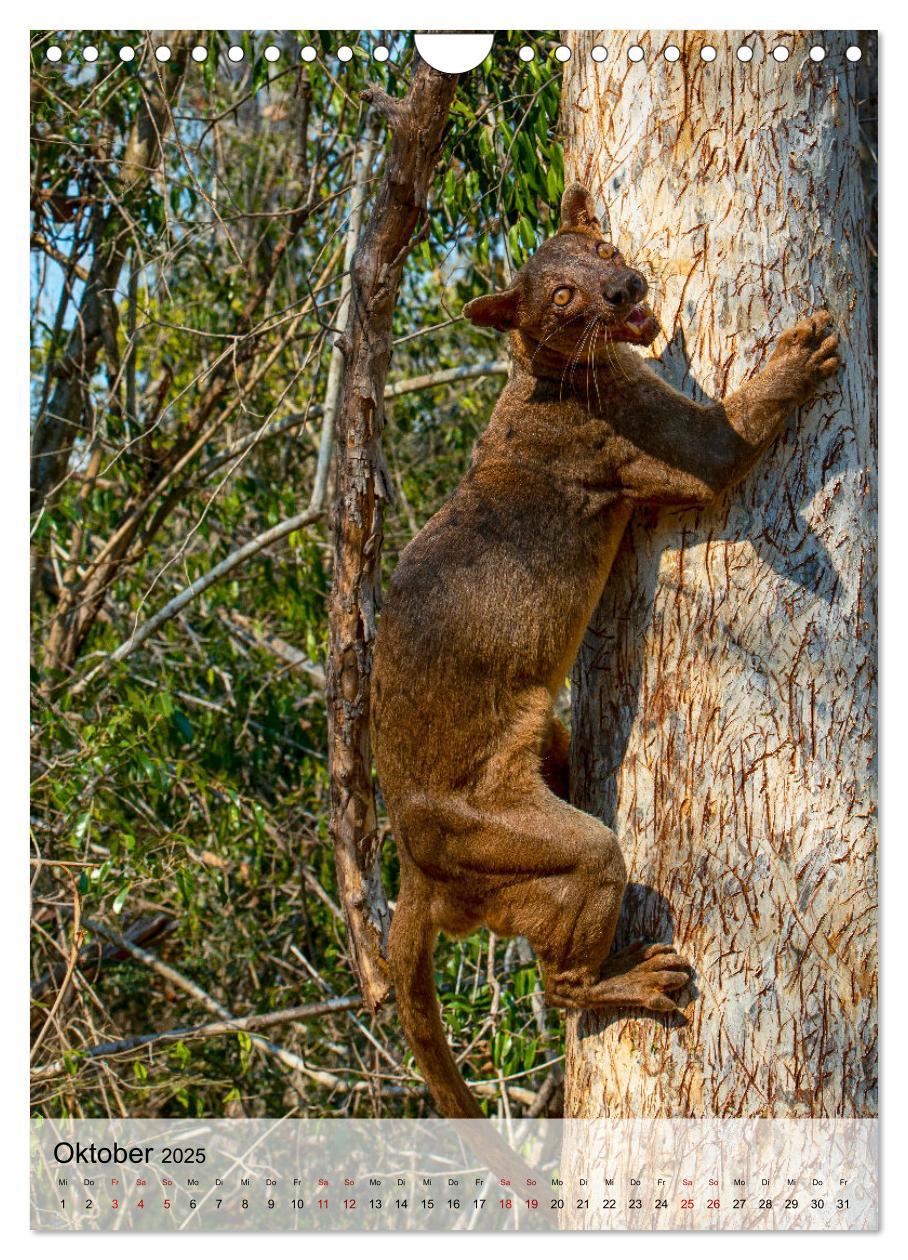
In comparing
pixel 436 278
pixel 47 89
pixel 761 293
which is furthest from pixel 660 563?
pixel 436 278

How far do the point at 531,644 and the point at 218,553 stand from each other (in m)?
5.00

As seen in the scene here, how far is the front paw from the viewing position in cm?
372

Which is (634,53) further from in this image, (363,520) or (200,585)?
(200,585)

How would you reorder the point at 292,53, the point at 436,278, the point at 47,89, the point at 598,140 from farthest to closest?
1. the point at 436,278
2. the point at 292,53
3. the point at 47,89
4. the point at 598,140

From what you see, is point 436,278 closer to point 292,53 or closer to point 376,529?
point 292,53

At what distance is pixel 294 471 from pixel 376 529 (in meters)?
4.81

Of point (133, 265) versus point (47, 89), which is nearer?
point (47, 89)

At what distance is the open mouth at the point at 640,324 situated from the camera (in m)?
→ 3.95

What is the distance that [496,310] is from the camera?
4.52 m

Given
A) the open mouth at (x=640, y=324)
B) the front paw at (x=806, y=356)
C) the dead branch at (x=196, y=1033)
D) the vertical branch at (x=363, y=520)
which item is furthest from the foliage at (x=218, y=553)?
→ the front paw at (x=806, y=356)

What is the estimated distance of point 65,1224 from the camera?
12.7 ft

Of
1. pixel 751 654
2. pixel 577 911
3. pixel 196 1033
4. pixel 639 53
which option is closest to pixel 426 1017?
pixel 577 911

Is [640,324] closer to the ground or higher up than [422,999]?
higher up

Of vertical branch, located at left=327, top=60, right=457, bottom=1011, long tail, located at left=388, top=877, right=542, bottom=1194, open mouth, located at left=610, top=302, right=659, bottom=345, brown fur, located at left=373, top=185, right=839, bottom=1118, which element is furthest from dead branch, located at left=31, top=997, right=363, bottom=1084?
open mouth, located at left=610, top=302, right=659, bottom=345
